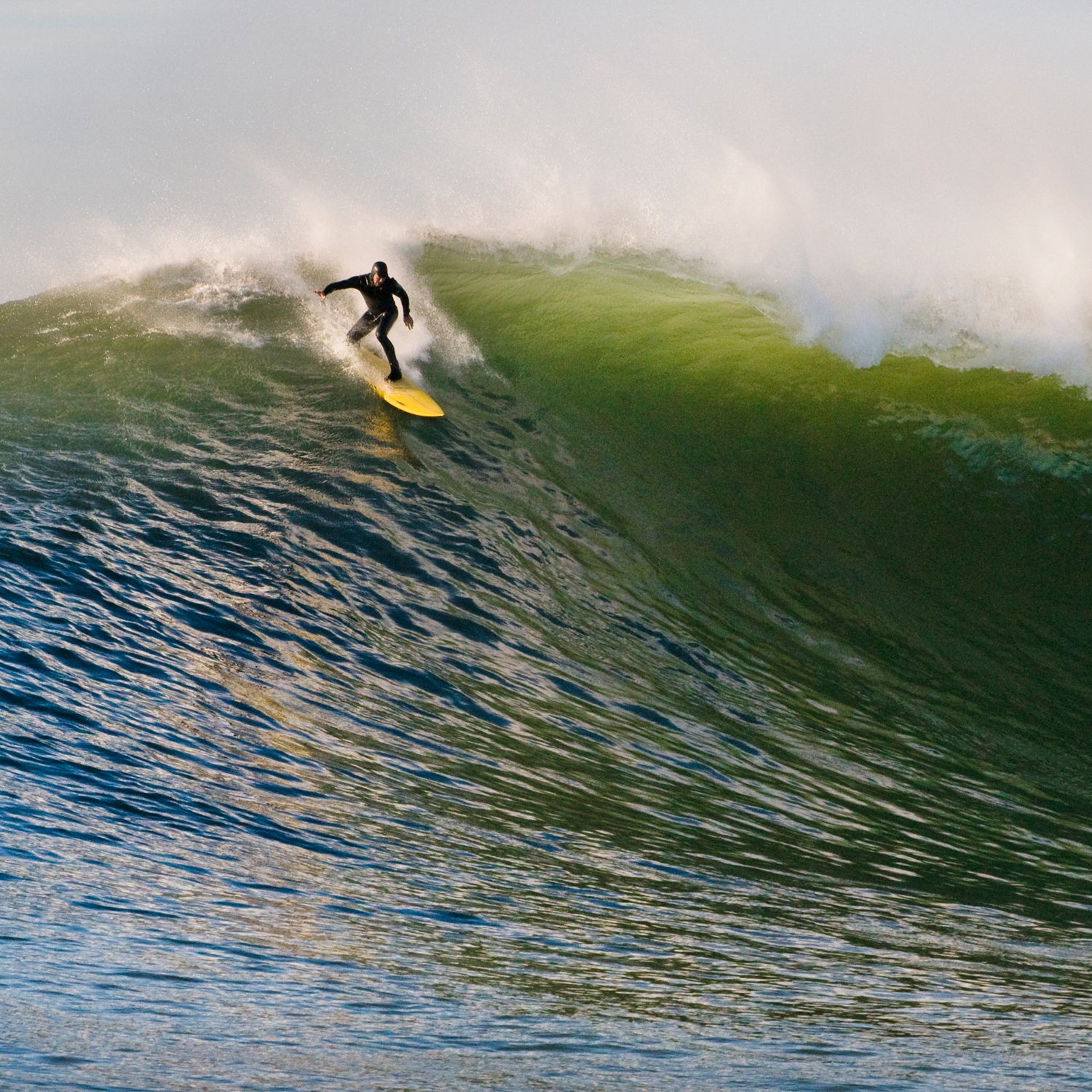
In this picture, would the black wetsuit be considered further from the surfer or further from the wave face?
the wave face

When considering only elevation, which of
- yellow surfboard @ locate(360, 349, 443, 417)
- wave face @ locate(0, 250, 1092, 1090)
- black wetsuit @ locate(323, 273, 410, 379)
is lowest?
wave face @ locate(0, 250, 1092, 1090)

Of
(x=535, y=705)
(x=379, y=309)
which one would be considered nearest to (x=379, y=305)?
(x=379, y=309)

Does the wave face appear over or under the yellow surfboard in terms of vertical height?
under

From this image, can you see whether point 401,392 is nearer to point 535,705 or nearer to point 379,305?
point 379,305

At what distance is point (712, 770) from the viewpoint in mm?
6102

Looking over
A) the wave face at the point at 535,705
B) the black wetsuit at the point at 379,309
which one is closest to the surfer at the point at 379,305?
the black wetsuit at the point at 379,309

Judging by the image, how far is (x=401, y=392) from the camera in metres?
11.2

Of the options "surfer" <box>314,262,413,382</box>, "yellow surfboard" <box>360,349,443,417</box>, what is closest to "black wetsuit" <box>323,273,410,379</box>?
"surfer" <box>314,262,413,382</box>

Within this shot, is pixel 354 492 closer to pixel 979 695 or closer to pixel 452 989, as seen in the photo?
pixel 979 695

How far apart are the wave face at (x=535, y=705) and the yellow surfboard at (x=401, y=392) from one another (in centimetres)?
22

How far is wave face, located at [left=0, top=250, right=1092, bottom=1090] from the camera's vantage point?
10.5ft

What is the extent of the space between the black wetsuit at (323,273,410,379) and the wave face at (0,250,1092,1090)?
19.2 inches

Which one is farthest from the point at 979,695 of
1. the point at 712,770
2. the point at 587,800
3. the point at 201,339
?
the point at 201,339

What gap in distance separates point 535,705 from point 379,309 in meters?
5.71
